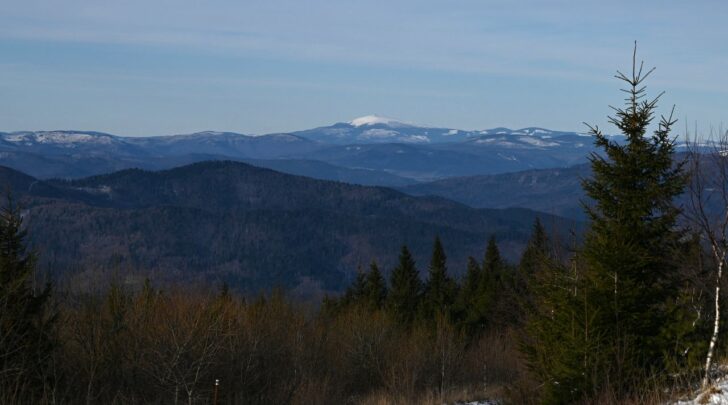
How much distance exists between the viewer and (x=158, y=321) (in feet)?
78.1

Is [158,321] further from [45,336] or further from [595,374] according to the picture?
[595,374]

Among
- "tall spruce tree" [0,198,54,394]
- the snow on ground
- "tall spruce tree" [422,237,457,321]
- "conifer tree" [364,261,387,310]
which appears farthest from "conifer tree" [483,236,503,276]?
the snow on ground

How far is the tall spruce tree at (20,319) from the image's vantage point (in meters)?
16.8

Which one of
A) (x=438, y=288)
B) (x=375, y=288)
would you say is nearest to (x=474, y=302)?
(x=438, y=288)

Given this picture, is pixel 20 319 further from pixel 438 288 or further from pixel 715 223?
pixel 438 288

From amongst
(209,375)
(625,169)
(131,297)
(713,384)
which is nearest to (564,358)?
(713,384)

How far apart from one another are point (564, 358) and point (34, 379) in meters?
11.6

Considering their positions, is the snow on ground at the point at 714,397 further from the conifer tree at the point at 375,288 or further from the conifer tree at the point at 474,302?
the conifer tree at the point at 375,288

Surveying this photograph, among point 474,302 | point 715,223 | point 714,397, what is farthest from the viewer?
point 474,302

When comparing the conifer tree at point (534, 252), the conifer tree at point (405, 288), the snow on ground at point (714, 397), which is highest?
the snow on ground at point (714, 397)

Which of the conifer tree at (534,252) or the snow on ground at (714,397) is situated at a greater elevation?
the snow on ground at (714,397)

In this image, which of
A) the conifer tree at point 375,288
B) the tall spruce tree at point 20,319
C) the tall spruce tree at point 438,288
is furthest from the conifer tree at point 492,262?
the tall spruce tree at point 20,319

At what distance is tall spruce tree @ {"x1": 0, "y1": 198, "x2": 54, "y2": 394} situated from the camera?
55.1 ft

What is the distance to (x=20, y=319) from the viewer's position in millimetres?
17031
